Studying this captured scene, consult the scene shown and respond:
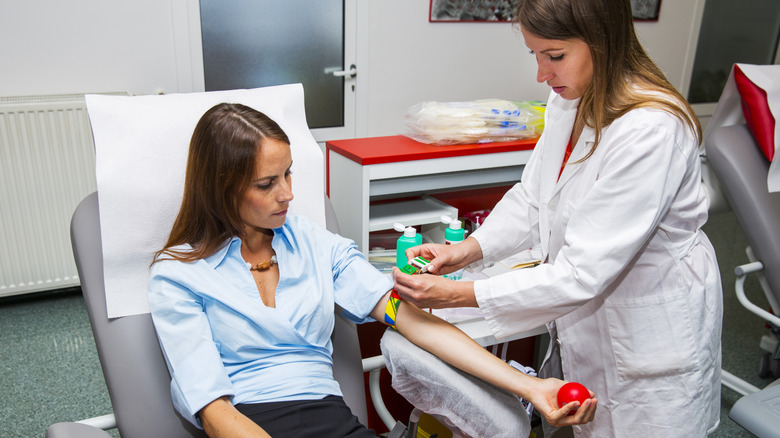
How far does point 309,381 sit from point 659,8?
3235 millimetres

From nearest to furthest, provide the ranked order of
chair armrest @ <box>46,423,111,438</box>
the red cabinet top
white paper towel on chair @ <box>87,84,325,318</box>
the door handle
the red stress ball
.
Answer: chair armrest @ <box>46,423,111,438</box>, the red stress ball, white paper towel on chair @ <box>87,84,325,318</box>, the red cabinet top, the door handle

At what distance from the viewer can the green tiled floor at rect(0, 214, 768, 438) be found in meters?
1.98

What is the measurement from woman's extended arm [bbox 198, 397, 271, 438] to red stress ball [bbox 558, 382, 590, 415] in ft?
1.67

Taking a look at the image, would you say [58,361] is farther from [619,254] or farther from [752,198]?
[752,198]

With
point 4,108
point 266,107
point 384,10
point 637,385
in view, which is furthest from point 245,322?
point 384,10

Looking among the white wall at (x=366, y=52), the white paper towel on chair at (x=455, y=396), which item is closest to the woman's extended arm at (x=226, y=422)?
the white paper towel on chair at (x=455, y=396)

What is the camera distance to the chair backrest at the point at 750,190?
1769mm

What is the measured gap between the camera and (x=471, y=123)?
6.88ft

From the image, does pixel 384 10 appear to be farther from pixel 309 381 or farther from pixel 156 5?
pixel 309 381

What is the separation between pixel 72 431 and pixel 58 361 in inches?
61.6

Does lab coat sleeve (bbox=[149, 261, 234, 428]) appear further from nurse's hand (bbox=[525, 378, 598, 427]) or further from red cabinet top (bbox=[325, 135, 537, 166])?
red cabinet top (bbox=[325, 135, 537, 166])

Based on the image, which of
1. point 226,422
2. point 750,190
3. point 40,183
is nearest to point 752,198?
point 750,190

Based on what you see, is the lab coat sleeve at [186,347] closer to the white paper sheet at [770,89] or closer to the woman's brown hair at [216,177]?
the woman's brown hair at [216,177]

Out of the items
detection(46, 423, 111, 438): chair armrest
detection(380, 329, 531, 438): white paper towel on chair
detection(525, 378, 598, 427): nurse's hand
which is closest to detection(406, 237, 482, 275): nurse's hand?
detection(380, 329, 531, 438): white paper towel on chair
